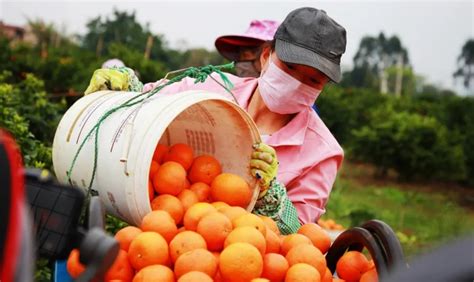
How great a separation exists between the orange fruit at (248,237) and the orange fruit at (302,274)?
4.2 inches

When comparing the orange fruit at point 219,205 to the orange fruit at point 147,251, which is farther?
the orange fruit at point 219,205

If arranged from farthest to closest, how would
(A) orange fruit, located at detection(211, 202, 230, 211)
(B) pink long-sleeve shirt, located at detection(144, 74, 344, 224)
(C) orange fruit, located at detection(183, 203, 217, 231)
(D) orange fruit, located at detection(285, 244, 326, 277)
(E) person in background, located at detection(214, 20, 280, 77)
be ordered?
(E) person in background, located at detection(214, 20, 280, 77)
(B) pink long-sleeve shirt, located at detection(144, 74, 344, 224)
(A) orange fruit, located at detection(211, 202, 230, 211)
(C) orange fruit, located at detection(183, 203, 217, 231)
(D) orange fruit, located at detection(285, 244, 326, 277)

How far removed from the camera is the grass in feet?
23.3

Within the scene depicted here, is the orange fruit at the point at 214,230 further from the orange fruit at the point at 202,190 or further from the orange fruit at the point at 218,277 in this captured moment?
the orange fruit at the point at 202,190

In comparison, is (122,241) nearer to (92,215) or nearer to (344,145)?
(92,215)

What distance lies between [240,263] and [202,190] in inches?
21.5

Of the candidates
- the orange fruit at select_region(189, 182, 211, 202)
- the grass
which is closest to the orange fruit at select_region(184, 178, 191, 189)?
the orange fruit at select_region(189, 182, 211, 202)

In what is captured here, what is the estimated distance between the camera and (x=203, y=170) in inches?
79.5

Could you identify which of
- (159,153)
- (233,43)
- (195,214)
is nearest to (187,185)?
(159,153)

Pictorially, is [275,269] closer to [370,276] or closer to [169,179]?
[370,276]

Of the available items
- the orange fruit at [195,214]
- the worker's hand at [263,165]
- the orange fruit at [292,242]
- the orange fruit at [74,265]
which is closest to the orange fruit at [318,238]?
the orange fruit at [292,242]

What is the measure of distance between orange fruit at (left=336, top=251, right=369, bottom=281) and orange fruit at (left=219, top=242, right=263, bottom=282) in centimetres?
31

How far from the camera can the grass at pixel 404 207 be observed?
711 centimetres

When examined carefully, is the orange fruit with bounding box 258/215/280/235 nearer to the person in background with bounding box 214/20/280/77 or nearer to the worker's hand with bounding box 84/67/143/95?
the worker's hand with bounding box 84/67/143/95
